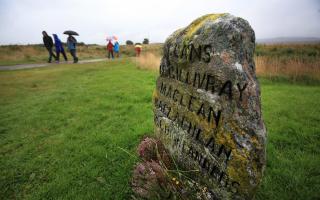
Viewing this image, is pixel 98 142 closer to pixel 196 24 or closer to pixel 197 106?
pixel 197 106

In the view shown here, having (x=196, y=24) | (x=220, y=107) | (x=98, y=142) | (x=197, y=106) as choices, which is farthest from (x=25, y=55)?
(x=220, y=107)

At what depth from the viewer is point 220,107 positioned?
6.72 feet

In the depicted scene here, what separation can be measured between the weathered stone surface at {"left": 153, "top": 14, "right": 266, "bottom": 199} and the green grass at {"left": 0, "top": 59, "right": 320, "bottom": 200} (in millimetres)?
1201

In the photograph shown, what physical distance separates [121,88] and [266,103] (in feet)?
18.5

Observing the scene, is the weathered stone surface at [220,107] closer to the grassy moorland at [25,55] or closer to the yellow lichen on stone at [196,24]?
the yellow lichen on stone at [196,24]

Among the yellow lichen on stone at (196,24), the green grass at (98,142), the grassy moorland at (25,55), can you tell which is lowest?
the green grass at (98,142)

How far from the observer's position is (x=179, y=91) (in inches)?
109

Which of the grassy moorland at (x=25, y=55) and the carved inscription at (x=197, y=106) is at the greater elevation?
the grassy moorland at (x=25, y=55)

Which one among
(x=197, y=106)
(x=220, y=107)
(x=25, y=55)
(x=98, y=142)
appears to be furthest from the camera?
(x=25, y=55)

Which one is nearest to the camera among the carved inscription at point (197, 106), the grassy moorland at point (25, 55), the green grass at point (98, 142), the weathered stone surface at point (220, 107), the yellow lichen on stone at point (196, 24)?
the weathered stone surface at point (220, 107)

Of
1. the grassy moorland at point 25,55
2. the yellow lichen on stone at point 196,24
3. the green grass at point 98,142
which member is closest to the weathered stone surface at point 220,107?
the yellow lichen on stone at point 196,24

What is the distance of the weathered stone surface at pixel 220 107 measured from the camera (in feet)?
6.17

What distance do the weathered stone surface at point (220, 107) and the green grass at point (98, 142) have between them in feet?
3.94

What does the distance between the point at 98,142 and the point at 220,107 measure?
3.25 meters
